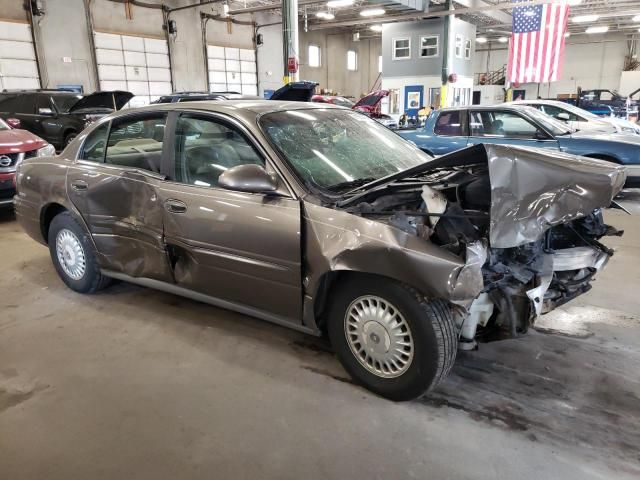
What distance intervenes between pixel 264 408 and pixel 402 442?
2.40 feet

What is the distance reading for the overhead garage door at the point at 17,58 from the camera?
15266 millimetres

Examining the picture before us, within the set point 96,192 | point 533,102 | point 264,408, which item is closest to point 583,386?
point 264,408

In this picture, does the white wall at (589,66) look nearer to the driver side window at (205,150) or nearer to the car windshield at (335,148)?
the car windshield at (335,148)

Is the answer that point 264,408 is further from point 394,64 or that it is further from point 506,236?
point 394,64

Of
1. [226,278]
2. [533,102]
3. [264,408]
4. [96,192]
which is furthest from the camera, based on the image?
[533,102]

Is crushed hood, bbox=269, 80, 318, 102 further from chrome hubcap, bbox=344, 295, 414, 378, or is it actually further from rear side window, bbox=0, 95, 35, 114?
chrome hubcap, bbox=344, 295, 414, 378

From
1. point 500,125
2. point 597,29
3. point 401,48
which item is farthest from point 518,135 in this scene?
point 597,29

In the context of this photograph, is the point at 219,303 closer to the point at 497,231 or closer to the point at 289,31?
the point at 497,231

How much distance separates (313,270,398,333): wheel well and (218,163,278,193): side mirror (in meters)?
0.55

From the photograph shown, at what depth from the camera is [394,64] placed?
74.6 ft

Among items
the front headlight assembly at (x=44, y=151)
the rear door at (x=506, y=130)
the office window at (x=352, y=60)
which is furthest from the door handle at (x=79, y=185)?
the office window at (x=352, y=60)

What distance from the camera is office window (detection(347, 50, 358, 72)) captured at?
3285 centimetres

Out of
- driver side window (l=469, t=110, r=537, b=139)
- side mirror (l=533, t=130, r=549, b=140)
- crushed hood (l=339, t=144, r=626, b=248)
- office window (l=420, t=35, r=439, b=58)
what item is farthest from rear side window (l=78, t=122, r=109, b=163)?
office window (l=420, t=35, r=439, b=58)

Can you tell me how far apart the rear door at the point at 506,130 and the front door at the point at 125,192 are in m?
5.24
